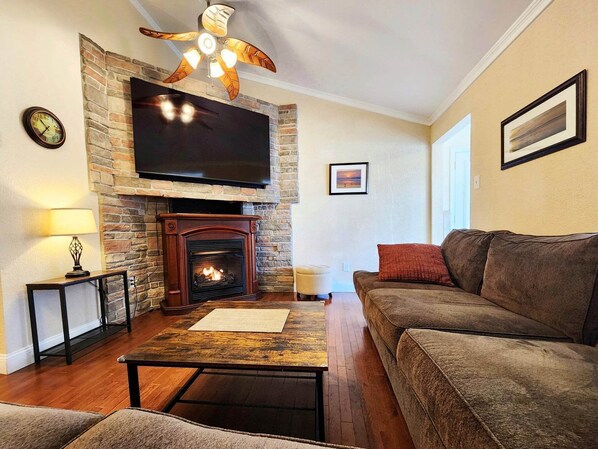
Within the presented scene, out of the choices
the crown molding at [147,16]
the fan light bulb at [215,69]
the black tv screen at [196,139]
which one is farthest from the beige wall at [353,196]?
the fan light bulb at [215,69]

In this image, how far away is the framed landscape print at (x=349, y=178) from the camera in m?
3.55

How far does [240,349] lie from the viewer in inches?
44.9

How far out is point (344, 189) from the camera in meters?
3.58

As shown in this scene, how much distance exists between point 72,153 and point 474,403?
3.01 m

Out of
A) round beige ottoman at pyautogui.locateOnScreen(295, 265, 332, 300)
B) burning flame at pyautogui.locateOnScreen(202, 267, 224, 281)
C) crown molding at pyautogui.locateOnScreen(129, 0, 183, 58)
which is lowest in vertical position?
round beige ottoman at pyautogui.locateOnScreen(295, 265, 332, 300)

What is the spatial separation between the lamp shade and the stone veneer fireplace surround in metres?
0.48

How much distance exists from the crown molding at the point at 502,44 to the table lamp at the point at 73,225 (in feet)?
11.2

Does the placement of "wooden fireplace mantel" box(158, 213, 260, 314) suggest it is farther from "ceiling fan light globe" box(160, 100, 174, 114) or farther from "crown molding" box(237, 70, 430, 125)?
"crown molding" box(237, 70, 430, 125)

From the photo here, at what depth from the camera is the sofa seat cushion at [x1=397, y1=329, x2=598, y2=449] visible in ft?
1.85

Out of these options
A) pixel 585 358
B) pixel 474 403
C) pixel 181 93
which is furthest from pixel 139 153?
pixel 585 358

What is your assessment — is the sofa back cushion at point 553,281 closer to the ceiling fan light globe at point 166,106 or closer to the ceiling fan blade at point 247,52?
the ceiling fan blade at point 247,52

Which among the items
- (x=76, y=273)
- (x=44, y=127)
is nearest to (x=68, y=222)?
(x=76, y=273)

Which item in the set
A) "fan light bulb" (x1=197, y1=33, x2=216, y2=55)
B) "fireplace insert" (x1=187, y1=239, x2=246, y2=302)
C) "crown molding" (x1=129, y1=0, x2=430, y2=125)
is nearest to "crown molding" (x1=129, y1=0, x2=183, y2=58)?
"crown molding" (x1=129, y1=0, x2=430, y2=125)

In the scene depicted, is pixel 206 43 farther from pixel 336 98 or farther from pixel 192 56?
pixel 336 98
